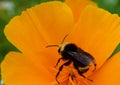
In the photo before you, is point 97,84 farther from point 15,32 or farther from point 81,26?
point 15,32

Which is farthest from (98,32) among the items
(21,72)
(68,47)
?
(21,72)

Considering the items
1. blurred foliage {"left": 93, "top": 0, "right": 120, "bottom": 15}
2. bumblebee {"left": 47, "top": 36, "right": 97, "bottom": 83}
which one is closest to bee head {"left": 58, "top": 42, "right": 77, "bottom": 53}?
bumblebee {"left": 47, "top": 36, "right": 97, "bottom": 83}

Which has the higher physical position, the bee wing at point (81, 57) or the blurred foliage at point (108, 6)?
the bee wing at point (81, 57)

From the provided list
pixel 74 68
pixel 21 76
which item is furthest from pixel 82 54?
pixel 21 76

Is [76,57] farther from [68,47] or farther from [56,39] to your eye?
[56,39]

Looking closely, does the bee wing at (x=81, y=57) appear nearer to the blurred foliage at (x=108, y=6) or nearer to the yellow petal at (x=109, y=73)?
the yellow petal at (x=109, y=73)

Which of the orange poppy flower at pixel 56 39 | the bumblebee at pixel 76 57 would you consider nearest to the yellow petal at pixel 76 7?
the orange poppy flower at pixel 56 39

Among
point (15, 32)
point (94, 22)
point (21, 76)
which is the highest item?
point (94, 22)
